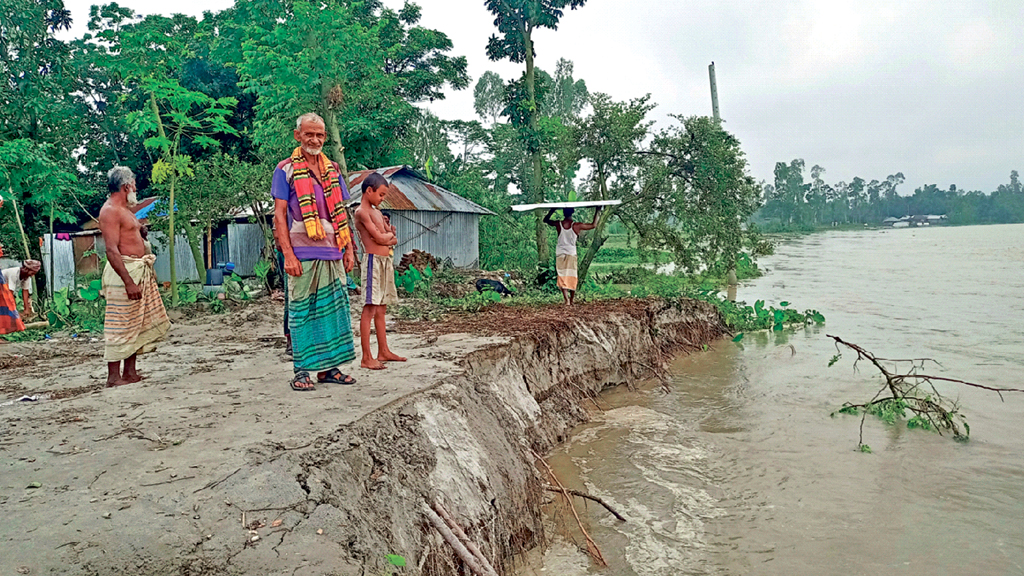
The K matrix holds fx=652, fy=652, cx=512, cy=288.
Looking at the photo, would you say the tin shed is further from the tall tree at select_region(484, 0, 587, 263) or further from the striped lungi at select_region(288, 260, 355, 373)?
the striped lungi at select_region(288, 260, 355, 373)

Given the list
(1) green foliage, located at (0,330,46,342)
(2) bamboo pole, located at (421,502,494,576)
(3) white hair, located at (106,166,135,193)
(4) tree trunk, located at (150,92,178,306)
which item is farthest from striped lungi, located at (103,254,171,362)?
(4) tree trunk, located at (150,92,178,306)

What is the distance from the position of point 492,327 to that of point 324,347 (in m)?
→ 3.84

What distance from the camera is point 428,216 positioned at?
18.0m

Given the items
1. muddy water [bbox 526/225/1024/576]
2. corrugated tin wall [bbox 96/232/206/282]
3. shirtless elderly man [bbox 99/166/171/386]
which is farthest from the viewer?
corrugated tin wall [bbox 96/232/206/282]

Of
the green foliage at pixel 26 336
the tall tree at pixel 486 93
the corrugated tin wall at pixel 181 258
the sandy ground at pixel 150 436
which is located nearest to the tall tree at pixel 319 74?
the corrugated tin wall at pixel 181 258

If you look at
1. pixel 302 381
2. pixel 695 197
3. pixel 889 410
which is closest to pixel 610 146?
pixel 695 197

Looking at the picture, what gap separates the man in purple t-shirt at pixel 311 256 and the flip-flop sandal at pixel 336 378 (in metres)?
0.14

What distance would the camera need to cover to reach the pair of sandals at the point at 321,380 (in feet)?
16.7

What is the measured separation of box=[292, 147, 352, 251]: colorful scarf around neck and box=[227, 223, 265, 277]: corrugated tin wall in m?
13.9

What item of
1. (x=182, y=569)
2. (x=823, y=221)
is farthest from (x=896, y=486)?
(x=823, y=221)

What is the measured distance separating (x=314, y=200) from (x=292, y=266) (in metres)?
0.53

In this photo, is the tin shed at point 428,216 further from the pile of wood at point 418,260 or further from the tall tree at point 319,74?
the tall tree at point 319,74

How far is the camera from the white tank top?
11.3m

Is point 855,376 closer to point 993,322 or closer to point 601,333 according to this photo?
point 601,333
